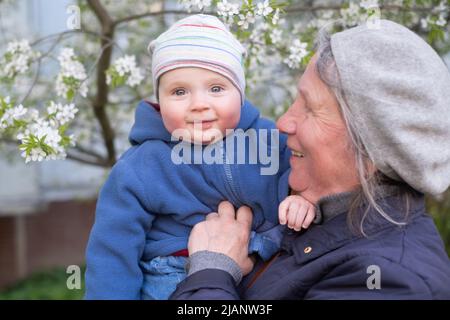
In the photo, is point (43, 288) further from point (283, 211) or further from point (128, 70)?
point (283, 211)

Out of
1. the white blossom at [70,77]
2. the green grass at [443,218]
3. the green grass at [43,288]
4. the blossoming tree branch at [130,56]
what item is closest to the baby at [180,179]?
the blossoming tree branch at [130,56]

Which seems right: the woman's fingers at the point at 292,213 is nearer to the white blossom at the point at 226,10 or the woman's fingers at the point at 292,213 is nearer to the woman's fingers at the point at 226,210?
the woman's fingers at the point at 226,210

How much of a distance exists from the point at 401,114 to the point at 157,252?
39.6 inches

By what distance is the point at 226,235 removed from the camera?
2402mm

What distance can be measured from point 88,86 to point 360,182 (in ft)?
7.04

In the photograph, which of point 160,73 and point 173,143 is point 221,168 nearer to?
point 173,143

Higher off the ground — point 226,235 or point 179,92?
point 179,92

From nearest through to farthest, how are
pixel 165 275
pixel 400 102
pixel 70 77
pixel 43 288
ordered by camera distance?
1. pixel 400 102
2. pixel 165 275
3. pixel 70 77
4. pixel 43 288

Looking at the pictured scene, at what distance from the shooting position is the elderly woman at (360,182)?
6.77ft

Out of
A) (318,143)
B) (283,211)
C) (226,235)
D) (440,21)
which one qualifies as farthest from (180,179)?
(440,21)

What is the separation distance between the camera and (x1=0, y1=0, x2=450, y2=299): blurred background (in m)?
3.31
